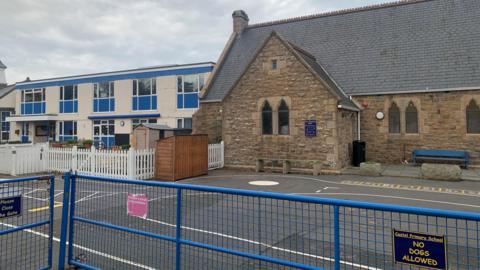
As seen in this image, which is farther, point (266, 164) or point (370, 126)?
point (370, 126)

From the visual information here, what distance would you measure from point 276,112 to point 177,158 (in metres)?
6.03

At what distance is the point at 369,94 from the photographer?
59.3ft

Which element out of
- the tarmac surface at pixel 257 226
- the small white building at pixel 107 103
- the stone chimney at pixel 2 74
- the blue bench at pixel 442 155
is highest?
the stone chimney at pixel 2 74

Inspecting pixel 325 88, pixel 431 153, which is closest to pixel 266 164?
pixel 325 88

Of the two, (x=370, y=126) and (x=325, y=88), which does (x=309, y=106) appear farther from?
(x=370, y=126)

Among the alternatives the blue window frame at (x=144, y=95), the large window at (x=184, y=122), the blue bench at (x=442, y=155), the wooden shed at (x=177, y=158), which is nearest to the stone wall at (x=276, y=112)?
the wooden shed at (x=177, y=158)

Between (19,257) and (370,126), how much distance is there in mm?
17460

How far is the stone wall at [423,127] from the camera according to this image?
52.6 feet

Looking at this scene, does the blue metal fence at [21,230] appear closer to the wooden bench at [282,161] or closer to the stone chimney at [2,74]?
the wooden bench at [282,161]

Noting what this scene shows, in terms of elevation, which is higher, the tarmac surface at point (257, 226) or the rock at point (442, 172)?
the rock at point (442, 172)

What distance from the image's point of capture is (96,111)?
30.5 metres

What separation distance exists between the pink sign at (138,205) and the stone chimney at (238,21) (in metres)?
23.7

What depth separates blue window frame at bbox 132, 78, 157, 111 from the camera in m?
27.5

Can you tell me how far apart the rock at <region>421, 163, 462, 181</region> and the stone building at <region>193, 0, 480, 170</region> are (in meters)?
3.73
